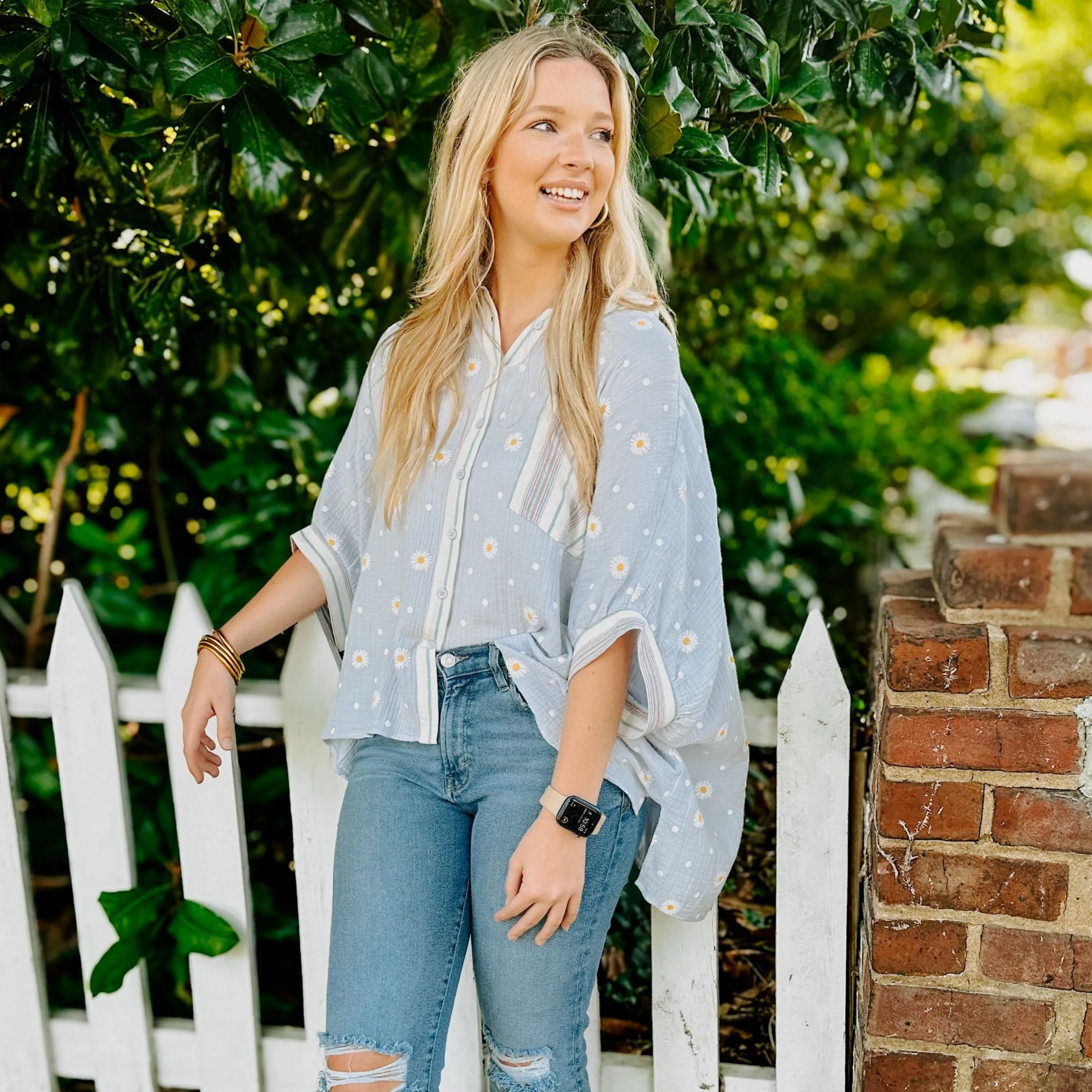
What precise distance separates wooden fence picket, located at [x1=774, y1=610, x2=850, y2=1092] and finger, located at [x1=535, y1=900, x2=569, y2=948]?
1.53ft

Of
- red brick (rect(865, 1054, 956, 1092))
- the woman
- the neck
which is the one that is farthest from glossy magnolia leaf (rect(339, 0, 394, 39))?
red brick (rect(865, 1054, 956, 1092))

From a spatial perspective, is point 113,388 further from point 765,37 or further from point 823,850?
point 823,850

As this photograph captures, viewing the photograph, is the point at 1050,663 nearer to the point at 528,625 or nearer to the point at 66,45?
the point at 528,625

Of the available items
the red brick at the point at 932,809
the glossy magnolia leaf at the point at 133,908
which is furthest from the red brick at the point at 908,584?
the glossy magnolia leaf at the point at 133,908

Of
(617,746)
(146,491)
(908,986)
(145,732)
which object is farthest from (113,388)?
(908,986)

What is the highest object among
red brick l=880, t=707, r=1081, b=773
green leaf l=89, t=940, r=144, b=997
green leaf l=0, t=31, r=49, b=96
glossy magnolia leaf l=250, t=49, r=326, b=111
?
green leaf l=0, t=31, r=49, b=96

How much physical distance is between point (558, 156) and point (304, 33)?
41 cm

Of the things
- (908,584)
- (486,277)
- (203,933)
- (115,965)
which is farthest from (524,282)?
(115,965)

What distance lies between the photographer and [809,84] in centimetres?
175

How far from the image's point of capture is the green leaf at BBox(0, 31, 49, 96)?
161cm

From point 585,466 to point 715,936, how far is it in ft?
2.62

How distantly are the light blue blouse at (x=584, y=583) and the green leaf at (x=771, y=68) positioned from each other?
1.41 feet

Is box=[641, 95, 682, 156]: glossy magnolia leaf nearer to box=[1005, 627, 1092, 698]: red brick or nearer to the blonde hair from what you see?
the blonde hair

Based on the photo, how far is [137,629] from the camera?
2740 millimetres
